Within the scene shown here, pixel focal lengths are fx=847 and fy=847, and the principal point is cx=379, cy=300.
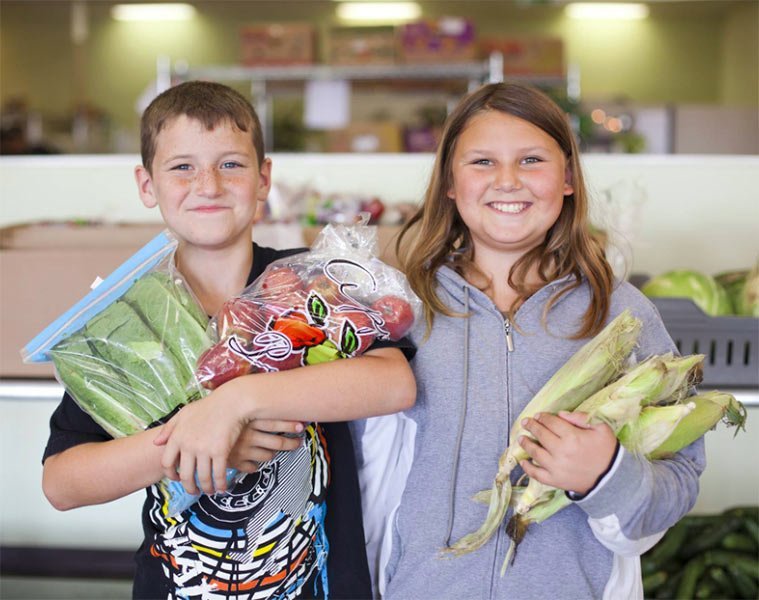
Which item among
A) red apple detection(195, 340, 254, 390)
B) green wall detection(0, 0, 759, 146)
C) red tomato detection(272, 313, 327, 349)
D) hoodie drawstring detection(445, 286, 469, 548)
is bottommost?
hoodie drawstring detection(445, 286, 469, 548)

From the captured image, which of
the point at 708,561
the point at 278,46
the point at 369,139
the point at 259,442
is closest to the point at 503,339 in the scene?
the point at 259,442

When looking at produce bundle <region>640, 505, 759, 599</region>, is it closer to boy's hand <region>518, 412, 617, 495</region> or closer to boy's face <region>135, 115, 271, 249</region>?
boy's hand <region>518, 412, 617, 495</region>

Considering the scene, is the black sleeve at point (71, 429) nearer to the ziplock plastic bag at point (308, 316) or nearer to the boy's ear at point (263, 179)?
the ziplock plastic bag at point (308, 316)

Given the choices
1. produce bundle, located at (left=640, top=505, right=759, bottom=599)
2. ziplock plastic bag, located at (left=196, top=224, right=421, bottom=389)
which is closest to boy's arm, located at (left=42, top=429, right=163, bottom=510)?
ziplock plastic bag, located at (left=196, top=224, right=421, bottom=389)

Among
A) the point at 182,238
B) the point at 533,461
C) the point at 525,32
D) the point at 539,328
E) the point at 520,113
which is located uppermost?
the point at 525,32

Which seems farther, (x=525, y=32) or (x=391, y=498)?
(x=525, y=32)

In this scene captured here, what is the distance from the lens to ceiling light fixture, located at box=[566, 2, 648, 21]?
823cm

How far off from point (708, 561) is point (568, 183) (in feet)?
3.52

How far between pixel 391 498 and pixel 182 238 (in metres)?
0.50

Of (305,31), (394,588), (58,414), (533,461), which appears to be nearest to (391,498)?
(394,588)

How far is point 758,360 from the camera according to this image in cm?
157

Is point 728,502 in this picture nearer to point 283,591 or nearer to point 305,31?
point 283,591

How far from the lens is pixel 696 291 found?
5.36ft

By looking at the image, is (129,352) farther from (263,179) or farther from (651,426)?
(651,426)
